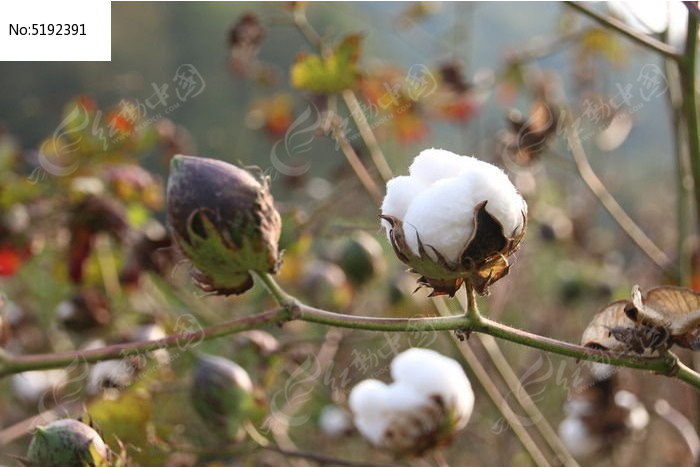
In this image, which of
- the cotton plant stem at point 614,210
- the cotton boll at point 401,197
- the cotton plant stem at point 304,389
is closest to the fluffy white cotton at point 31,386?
the cotton plant stem at point 304,389

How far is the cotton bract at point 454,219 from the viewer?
0.42m

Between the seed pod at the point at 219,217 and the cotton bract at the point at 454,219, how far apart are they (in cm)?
9

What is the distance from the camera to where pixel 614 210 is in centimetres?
93

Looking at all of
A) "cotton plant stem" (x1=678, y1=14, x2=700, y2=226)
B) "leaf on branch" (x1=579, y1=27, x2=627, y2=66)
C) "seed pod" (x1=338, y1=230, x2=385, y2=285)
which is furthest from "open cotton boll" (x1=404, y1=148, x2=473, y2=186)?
"leaf on branch" (x1=579, y1=27, x2=627, y2=66)

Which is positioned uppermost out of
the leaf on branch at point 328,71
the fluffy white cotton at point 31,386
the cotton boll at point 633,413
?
the leaf on branch at point 328,71

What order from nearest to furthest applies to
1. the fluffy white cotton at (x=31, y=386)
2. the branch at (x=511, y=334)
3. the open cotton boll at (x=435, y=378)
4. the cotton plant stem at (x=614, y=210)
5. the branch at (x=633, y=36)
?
the branch at (x=511, y=334)
the branch at (x=633, y=36)
the open cotton boll at (x=435, y=378)
the cotton plant stem at (x=614, y=210)
the fluffy white cotton at (x=31, y=386)

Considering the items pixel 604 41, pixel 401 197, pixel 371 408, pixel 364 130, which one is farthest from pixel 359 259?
pixel 401 197

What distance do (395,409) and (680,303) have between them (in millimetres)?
296

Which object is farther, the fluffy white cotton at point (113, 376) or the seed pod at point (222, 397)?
the fluffy white cotton at point (113, 376)

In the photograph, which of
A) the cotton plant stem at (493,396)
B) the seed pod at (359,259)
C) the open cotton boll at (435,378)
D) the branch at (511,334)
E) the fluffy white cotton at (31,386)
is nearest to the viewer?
the branch at (511,334)

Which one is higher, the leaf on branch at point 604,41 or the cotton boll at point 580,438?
the leaf on branch at point 604,41

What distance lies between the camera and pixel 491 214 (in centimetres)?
42

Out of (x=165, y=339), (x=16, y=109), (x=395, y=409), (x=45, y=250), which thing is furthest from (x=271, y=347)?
(x=16, y=109)

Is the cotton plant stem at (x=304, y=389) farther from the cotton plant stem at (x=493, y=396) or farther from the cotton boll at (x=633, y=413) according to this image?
the cotton boll at (x=633, y=413)
